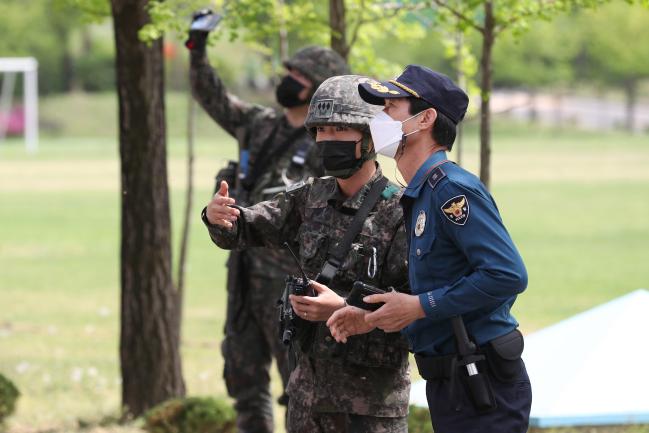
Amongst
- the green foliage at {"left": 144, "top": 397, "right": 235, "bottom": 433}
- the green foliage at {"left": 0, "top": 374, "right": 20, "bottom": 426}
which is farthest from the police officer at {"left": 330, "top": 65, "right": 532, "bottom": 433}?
the green foliage at {"left": 0, "top": 374, "right": 20, "bottom": 426}

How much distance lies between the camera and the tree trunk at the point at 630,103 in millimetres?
74250

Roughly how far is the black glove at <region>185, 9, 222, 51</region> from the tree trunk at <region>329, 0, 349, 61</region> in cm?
73

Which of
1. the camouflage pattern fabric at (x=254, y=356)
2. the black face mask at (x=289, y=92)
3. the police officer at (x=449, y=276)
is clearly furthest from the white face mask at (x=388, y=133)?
the camouflage pattern fabric at (x=254, y=356)

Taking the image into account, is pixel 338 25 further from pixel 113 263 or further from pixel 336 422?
pixel 113 263

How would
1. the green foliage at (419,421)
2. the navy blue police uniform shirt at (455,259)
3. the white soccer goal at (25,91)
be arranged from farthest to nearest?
the white soccer goal at (25,91), the green foliage at (419,421), the navy blue police uniform shirt at (455,259)

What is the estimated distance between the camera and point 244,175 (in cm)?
616

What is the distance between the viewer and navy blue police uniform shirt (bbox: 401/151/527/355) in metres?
3.38

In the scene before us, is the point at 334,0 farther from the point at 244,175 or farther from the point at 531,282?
the point at 531,282

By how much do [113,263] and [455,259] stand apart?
16.4m

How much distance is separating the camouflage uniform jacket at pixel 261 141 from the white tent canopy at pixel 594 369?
3.58 ft

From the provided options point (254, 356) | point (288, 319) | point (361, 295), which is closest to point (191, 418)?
point (254, 356)

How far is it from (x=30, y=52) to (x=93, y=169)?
4375 cm

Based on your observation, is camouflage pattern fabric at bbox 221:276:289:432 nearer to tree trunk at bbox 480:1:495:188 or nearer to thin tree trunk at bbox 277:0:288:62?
tree trunk at bbox 480:1:495:188

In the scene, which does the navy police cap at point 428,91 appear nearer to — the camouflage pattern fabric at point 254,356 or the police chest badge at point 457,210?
the police chest badge at point 457,210
